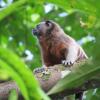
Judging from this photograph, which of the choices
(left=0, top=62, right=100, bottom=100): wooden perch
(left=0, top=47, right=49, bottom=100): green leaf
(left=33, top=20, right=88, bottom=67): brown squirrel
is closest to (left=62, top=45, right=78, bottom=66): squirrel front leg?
(left=33, top=20, right=88, bottom=67): brown squirrel

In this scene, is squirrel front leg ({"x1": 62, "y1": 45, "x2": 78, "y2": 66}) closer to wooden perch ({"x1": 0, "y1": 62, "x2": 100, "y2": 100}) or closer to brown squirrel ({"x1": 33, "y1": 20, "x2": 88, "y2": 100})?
brown squirrel ({"x1": 33, "y1": 20, "x2": 88, "y2": 100})

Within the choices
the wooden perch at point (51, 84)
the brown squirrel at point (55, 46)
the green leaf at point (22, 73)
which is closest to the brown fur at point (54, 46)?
the brown squirrel at point (55, 46)

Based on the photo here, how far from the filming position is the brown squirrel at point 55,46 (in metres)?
3.29

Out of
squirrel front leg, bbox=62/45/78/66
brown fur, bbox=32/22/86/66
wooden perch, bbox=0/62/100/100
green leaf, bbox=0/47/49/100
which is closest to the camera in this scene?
green leaf, bbox=0/47/49/100

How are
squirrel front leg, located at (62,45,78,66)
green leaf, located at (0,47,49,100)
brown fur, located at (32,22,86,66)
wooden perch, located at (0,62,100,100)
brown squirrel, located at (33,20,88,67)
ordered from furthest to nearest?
brown fur, located at (32,22,86,66) < brown squirrel, located at (33,20,88,67) < squirrel front leg, located at (62,45,78,66) < wooden perch, located at (0,62,100,100) < green leaf, located at (0,47,49,100)

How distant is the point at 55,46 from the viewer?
12.2ft

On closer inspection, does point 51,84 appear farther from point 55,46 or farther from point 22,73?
point 55,46

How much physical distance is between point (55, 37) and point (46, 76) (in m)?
2.38

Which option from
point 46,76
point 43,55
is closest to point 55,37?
point 43,55

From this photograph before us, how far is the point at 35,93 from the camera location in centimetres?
71

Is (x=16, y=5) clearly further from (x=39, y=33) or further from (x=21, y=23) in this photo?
(x=21, y=23)

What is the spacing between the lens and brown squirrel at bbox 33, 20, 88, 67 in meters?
3.29

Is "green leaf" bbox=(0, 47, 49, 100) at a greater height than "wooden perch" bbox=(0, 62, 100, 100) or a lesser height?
greater

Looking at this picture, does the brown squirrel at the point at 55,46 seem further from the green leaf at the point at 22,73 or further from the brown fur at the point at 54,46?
the green leaf at the point at 22,73
